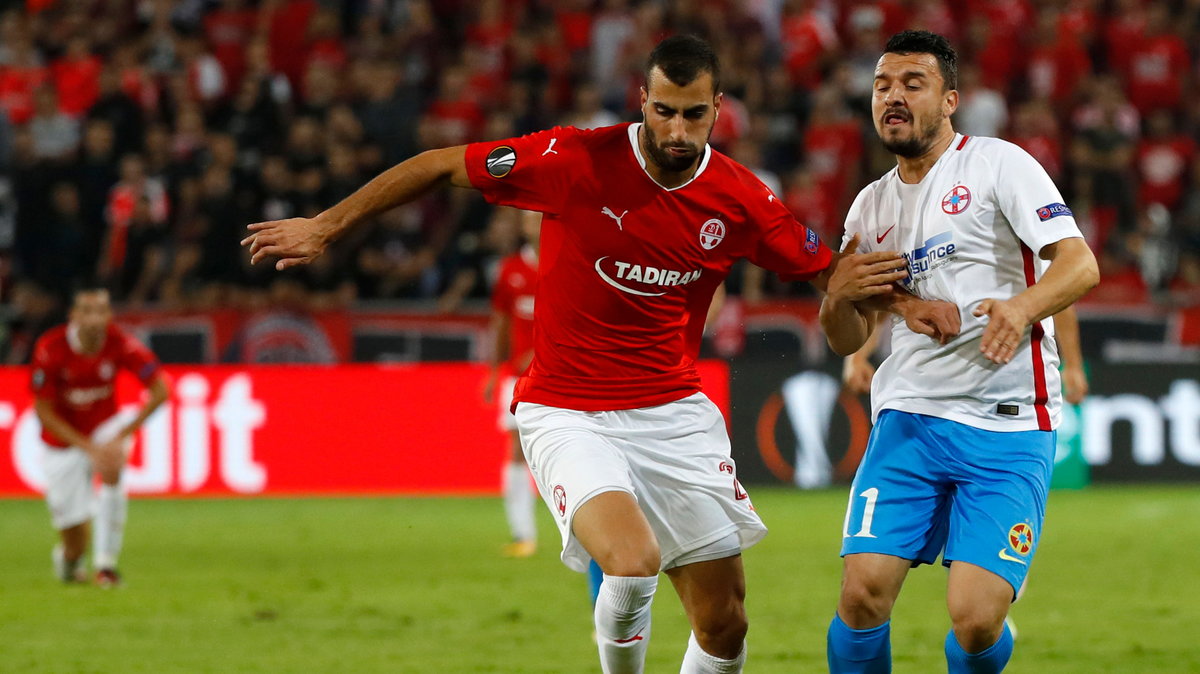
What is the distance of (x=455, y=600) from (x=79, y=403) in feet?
9.95

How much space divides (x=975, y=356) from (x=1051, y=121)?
12566 mm

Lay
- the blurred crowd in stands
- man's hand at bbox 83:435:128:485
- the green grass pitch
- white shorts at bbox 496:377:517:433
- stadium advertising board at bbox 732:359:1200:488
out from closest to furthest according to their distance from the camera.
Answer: the green grass pitch → man's hand at bbox 83:435:128:485 → white shorts at bbox 496:377:517:433 → stadium advertising board at bbox 732:359:1200:488 → the blurred crowd in stands

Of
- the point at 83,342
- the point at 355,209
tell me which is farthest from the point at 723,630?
the point at 83,342

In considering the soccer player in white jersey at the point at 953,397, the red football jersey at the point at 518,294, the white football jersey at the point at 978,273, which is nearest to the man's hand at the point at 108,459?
the red football jersey at the point at 518,294

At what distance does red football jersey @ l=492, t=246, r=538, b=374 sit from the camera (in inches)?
446

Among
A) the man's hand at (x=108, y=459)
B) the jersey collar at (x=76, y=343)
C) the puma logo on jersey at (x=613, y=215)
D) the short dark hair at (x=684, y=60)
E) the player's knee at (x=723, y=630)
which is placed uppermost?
the short dark hair at (x=684, y=60)

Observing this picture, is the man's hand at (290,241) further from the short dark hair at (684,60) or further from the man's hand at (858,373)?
the man's hand at (858,373)

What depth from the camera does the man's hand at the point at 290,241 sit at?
516 centimetres

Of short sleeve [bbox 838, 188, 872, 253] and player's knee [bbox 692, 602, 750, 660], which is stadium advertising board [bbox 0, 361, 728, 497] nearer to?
short sleeve [bbox 838, 188, 872, 253]

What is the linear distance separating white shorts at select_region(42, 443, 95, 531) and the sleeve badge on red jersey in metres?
5.90

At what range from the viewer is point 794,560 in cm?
1094

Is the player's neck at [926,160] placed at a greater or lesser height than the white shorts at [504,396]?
greater

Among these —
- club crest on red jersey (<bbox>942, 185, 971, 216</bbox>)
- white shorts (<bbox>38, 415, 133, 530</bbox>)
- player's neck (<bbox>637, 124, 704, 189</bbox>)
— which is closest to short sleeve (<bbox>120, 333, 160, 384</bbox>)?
white shorts (<bbox>38, 415, 133, 530</bbox>)

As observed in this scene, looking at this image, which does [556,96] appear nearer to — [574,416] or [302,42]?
[302,42]
